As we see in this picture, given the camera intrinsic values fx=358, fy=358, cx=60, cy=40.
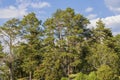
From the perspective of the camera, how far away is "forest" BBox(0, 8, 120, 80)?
58438 mm

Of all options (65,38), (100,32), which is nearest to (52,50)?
(65,38)

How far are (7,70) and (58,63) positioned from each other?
359 inches

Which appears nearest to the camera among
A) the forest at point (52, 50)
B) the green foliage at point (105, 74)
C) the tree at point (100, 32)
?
the green foliage at point (105, 74)

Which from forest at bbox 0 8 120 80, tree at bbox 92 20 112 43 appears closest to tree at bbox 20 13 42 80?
forest at bbox 0 8 120 80

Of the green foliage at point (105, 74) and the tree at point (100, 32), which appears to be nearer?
the green foliage at point (105, 74)

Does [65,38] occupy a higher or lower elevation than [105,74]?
higher

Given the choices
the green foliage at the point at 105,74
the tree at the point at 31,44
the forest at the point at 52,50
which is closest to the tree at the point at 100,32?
the forest at the point at 52,50

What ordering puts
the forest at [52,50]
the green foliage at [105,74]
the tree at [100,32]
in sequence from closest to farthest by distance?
the green foliage at [105,74]
the forest at [52,50]
the tree at [100,32]

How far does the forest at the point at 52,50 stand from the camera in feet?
192

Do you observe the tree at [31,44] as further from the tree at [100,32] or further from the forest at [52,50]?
the tree at [100,32]

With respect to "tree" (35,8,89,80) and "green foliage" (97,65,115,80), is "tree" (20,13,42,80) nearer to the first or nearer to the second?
"tree" (35,8,89,80)

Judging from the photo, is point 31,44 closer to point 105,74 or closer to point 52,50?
point 52,50

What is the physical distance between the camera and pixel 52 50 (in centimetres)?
5975

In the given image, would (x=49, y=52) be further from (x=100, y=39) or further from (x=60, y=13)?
(x=100, y=39)
